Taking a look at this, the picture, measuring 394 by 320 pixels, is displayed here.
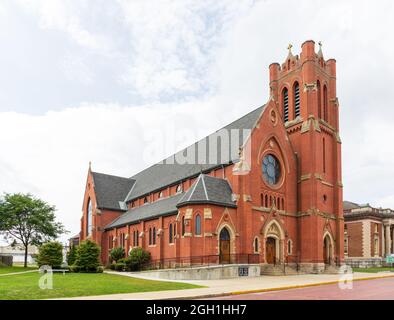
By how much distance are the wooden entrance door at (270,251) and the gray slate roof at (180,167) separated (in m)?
9.20

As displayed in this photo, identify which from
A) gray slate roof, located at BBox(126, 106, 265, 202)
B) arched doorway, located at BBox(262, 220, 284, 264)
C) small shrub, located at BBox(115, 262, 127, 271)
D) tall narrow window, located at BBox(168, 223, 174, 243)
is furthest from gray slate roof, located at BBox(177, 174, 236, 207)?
small shrub, located at BBox(115, 262, 127, 271)

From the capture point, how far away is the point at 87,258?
40.9 metres

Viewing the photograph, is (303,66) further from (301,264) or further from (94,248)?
(94,248)

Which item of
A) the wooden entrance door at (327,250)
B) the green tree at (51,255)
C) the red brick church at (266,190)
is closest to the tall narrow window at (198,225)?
the red brick church at (266,190)

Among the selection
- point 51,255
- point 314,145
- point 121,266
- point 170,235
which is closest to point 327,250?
point 314,145

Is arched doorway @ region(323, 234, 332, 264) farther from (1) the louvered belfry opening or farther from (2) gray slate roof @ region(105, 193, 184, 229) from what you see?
(2) gray slate roof @ region(105, 193, 184, 229)

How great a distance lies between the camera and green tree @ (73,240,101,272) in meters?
40.7

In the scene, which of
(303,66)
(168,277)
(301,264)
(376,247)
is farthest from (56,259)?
(376,247)

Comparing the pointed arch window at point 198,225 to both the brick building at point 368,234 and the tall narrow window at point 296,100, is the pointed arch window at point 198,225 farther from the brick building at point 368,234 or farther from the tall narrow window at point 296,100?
the brick building at point 368,234

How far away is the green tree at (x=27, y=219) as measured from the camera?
6209cm

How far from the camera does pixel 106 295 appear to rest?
19.0 meters

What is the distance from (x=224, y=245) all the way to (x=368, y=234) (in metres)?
37.7

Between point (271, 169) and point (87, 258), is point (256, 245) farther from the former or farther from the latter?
point (87, 258)
